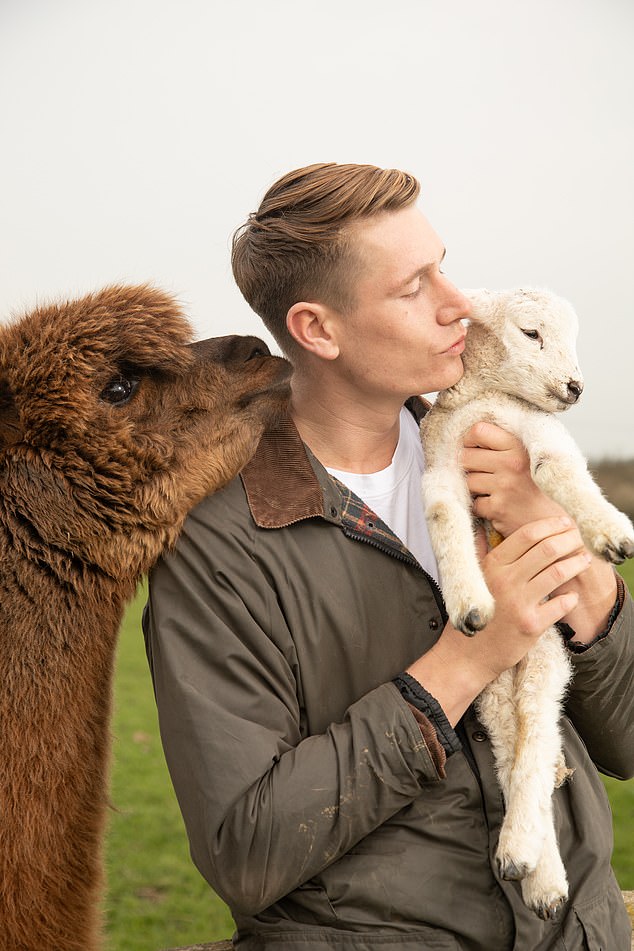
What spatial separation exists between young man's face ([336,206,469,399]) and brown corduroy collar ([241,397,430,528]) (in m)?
0.21

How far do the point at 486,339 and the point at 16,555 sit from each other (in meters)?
1.04

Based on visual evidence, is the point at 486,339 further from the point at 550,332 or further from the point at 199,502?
the point at 199,502

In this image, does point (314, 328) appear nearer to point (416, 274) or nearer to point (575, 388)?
point (416, 274)

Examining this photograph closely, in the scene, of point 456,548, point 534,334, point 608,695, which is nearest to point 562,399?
point 534,334

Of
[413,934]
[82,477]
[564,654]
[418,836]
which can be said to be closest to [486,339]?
[564,654]

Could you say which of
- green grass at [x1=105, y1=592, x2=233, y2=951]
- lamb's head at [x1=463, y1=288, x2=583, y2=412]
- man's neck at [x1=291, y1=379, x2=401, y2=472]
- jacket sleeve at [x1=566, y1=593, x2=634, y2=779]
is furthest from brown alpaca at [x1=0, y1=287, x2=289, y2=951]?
green grass at [x1=105, y1=592, x2=233, y2=951]

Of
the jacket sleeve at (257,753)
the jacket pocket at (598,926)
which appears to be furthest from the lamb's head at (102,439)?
the jacket pocket at (598,926)

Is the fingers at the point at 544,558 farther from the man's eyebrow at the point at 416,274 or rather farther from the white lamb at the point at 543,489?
the man's eyebrow at the point at 416,274

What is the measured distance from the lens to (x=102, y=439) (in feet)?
6.19

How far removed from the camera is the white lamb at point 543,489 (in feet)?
5.38

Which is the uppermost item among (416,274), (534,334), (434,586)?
(416,274)

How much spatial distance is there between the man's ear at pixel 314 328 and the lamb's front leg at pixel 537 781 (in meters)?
0.76

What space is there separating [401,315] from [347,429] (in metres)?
0.30

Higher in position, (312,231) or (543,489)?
(312,231)
